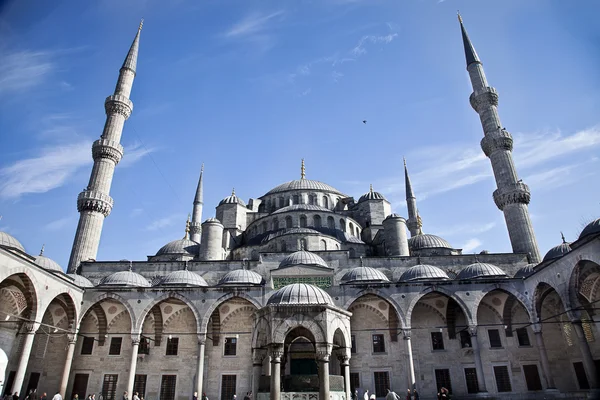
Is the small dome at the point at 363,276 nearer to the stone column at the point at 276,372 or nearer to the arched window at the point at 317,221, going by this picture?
the arched window at the point at 317,221

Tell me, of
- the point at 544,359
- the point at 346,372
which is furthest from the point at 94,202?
the point at 544,359

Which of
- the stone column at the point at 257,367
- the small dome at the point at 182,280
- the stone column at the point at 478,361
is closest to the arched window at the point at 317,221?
the small dome at the point at 182,280

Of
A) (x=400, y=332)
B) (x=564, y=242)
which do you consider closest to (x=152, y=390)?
(x=400, y=332)

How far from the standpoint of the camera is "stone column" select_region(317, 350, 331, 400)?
8.76 metres

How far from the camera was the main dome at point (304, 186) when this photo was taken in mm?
30438

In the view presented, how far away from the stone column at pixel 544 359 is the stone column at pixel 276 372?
11813 millimetres

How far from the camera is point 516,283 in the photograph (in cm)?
1717

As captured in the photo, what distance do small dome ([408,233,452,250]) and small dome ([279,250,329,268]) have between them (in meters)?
7.88

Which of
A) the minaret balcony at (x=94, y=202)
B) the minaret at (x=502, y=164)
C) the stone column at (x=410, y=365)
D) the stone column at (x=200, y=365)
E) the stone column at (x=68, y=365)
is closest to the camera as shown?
the stone column at (x=410, y=365)

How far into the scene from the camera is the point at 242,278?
1848 cm

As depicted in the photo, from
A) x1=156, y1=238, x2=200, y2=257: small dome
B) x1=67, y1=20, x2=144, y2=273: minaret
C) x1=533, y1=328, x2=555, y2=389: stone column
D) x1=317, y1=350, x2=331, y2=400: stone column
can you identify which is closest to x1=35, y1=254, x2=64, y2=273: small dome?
x1=67, y1=20, x2=144, y2=273: minaret

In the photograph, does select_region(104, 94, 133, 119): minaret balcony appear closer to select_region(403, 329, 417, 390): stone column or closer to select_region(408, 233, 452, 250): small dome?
select_region(408, 233, 452, 250): small dome

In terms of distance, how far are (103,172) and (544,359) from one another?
2347cm

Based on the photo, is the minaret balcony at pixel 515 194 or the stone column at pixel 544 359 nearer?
the stone column at pixel 544 359
